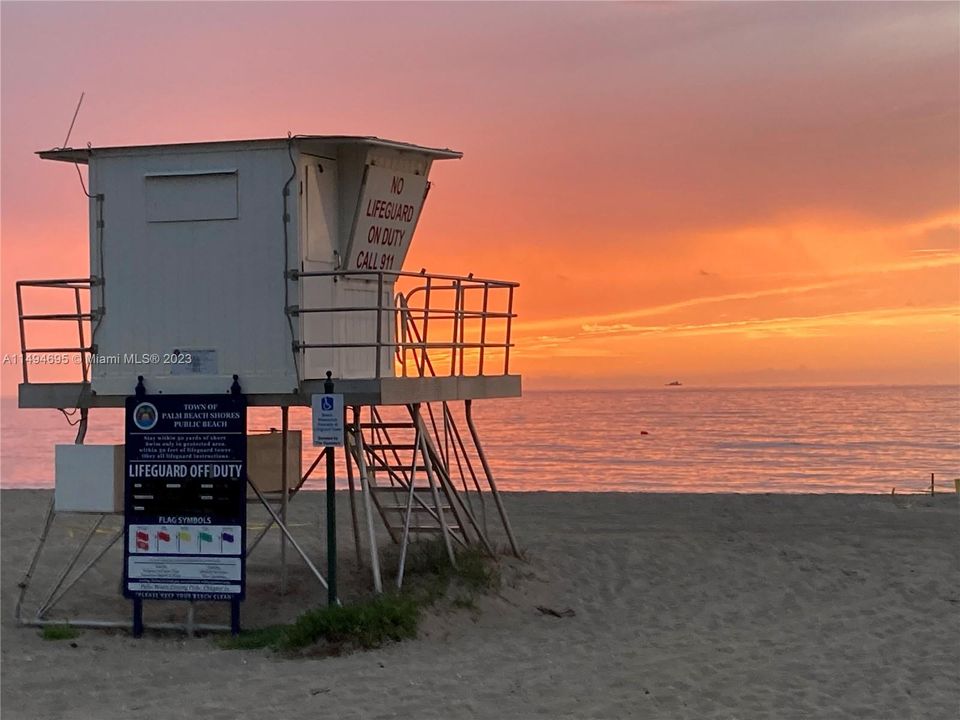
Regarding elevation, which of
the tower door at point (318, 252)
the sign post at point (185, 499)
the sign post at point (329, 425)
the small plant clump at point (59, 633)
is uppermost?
the tower door at point (318, 252)

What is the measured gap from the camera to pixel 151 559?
42.5 ft

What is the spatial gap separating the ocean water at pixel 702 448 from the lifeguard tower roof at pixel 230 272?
2309cm

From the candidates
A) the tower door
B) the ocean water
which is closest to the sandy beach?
the tower door

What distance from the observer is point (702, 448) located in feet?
175

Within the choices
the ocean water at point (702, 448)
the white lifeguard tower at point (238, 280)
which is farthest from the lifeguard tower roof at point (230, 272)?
the ocean water at point (702, 448)

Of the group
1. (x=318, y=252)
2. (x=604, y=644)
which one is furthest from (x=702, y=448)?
(x=604, y=644)

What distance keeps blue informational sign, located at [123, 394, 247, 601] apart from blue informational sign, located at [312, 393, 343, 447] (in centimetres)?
117

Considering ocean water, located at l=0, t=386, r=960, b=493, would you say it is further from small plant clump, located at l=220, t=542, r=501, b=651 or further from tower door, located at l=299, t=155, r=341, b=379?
tower door, located at l=299, t=155, r=341, b=379

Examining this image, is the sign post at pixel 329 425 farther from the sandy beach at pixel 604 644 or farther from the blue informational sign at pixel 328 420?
the sandy beach at pixel 604 644

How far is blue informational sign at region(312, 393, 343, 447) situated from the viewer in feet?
38.9

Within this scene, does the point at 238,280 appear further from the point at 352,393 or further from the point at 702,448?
the point at 702,448

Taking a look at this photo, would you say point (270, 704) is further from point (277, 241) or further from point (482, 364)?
point (482, 364)

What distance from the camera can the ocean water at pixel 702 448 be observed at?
38906 mm

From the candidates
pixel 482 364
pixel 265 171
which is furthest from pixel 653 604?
pixel 265 171
